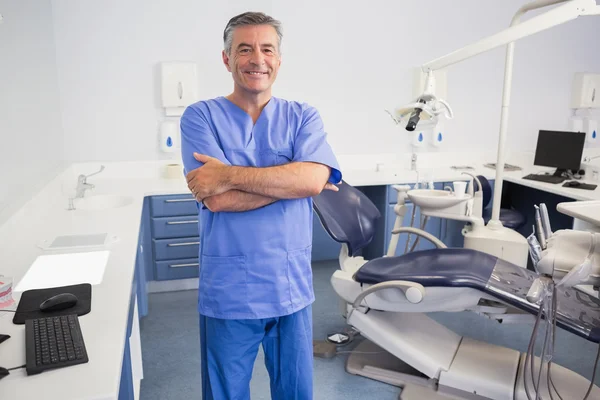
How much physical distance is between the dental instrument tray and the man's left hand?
1.34m

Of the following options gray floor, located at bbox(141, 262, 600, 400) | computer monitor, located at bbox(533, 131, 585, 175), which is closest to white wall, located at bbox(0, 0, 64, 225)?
gray floor, located at bbox(141, 262, 600, 400)

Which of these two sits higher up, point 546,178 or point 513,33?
point 513,33

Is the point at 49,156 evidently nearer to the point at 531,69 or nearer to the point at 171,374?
the point at 171,374

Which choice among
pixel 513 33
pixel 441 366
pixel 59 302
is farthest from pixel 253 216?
pixel 513 33

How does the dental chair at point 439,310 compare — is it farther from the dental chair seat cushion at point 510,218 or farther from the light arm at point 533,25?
the dental chair seat cushion at point 510,218

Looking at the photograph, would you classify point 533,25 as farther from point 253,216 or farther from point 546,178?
point 546,178

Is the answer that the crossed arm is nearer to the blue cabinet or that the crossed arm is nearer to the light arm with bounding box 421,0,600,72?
the light arm with bounding box 421,0,600,72

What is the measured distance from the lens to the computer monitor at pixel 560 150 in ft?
13.9

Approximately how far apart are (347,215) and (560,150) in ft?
8.13

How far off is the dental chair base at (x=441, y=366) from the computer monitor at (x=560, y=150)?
2.29 meters

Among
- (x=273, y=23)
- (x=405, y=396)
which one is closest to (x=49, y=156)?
(x=273, y=23)

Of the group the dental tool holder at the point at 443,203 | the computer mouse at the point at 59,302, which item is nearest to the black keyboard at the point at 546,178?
the dental tool holder at the point at 443,203

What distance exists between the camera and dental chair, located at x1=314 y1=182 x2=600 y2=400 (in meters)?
2.20

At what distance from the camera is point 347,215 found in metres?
2.79
